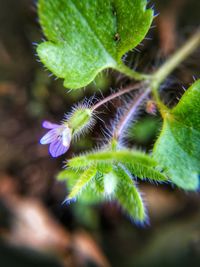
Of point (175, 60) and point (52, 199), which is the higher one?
point (175, 60)

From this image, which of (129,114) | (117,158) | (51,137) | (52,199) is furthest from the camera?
(52,199)

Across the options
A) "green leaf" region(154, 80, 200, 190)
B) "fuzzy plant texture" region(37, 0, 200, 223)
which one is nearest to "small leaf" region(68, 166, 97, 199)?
"fuzzy plant texture" region(37, 0, 200, 223)

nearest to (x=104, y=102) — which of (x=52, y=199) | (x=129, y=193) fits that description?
(x=129, y=193)

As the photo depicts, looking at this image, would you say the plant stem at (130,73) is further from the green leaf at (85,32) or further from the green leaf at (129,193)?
the green leaf at (129,193)

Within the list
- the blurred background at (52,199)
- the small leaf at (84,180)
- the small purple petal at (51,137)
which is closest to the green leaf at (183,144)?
the small leaf at (84,180)

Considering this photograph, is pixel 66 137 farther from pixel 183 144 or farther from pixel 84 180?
pixel 183 144

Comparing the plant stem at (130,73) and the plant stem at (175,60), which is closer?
the plant stem at (130,73)

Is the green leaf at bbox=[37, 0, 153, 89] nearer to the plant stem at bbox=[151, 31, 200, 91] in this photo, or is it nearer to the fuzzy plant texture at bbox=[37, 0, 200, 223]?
the fuzzy plant texture at bbox=[37, 0, 200, 223]
